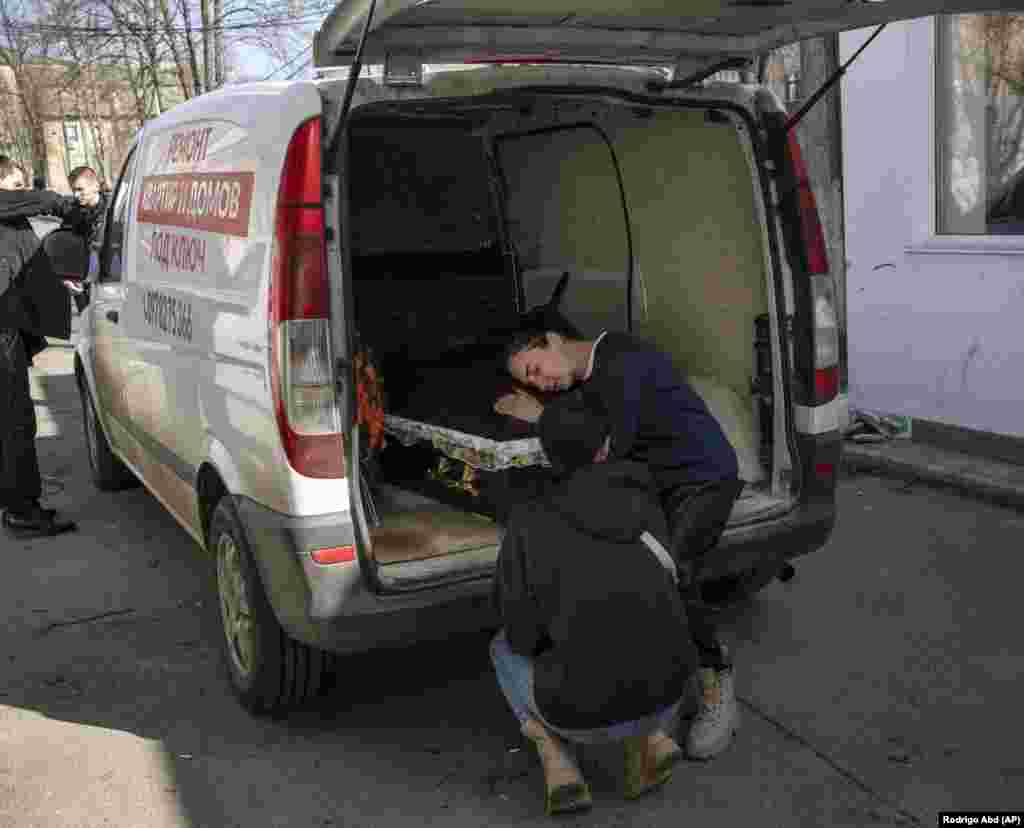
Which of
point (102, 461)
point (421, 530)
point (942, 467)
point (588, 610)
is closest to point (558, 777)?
point (588, 610)

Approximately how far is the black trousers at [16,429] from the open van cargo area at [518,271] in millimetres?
1908

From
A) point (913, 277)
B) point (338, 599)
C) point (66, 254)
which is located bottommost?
point (338, 599)

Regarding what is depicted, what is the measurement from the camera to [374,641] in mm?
3299

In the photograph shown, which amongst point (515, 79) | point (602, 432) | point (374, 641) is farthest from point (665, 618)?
point (515, 79)

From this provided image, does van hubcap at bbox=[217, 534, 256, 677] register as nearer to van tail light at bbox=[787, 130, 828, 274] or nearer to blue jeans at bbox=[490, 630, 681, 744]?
blue jeans at bbox=[490, 630, 681, 744]

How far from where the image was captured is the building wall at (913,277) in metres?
6.51

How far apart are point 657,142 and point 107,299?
2.76m

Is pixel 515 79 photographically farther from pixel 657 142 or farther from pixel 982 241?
pixel 982 241

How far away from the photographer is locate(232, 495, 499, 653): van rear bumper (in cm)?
323

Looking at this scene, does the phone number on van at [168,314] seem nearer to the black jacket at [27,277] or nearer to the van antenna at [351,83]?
the van antenna at [351,83]

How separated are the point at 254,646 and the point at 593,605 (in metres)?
1.26

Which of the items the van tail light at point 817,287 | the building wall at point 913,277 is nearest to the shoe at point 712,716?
the van tail light at point 817,287

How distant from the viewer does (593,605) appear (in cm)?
295

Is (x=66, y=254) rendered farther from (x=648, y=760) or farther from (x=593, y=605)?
(x=648, y=760)
